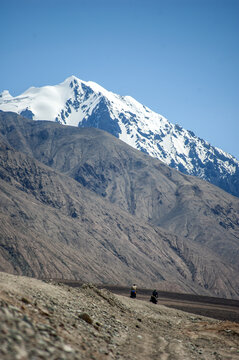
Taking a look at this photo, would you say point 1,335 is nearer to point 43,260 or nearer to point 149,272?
point 43,260

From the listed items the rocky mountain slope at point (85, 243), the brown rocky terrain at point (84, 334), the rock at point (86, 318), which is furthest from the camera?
the rocky mountain slope at point (85, 243)

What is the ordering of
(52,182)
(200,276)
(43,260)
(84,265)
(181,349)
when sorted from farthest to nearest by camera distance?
(52,182), (200,276), (84,265), (43,260), (181,349)

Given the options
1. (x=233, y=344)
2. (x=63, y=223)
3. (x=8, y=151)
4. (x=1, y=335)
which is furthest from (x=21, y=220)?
(x=1, y=335)

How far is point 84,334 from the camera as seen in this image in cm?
1580

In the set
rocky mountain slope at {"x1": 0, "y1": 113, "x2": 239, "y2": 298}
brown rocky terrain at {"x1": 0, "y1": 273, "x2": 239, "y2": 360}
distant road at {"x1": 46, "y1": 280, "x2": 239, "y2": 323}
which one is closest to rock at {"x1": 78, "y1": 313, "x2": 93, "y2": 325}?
brown rocky terrain at {"x1": 0, "y1": 273, "x2": 239, "y2": 360}

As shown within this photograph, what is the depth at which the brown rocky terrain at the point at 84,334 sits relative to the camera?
11.2 metres

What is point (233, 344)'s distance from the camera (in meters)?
25.2

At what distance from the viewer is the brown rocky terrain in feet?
36.6

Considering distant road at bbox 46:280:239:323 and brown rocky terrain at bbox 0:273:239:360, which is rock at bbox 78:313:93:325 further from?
distant road at bbox 46:280:239:323

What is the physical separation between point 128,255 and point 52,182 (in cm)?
5067

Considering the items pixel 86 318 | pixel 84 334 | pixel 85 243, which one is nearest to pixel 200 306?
pixel 86 318

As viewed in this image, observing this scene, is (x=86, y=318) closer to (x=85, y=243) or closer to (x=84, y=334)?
(x=84, y=334)

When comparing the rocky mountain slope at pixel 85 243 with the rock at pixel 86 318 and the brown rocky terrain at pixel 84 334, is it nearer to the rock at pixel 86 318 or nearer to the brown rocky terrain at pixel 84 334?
the brown rocky terrain at pixel 84 334

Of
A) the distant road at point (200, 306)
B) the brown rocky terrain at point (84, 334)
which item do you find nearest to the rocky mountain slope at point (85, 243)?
the distant road at point (200, 306)
